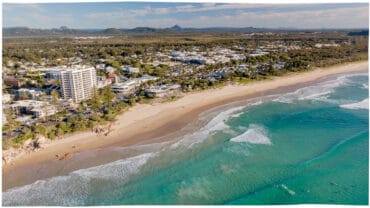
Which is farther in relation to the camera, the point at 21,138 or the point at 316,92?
the point at 316,92

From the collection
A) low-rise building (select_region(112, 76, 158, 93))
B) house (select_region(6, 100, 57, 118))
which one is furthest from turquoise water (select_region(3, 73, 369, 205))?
low-rise building (select_region(112, 76, 158, 93))

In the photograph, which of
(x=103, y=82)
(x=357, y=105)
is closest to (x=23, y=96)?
(x=103, y=82)

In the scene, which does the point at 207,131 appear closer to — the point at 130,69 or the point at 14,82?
the point at 14,82

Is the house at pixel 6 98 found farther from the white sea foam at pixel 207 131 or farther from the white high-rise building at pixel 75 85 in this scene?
the white sea foam at pixel 207 131

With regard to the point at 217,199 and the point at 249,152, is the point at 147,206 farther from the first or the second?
the point at 249,152

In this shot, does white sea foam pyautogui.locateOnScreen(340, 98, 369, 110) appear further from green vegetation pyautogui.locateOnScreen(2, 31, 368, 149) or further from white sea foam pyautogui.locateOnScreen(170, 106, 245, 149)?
green vegetation pyautogui.locateOnScreen(2, 31, 368, 149)

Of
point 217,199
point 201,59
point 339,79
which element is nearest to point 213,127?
point 217,199

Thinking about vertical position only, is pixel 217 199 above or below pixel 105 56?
below
